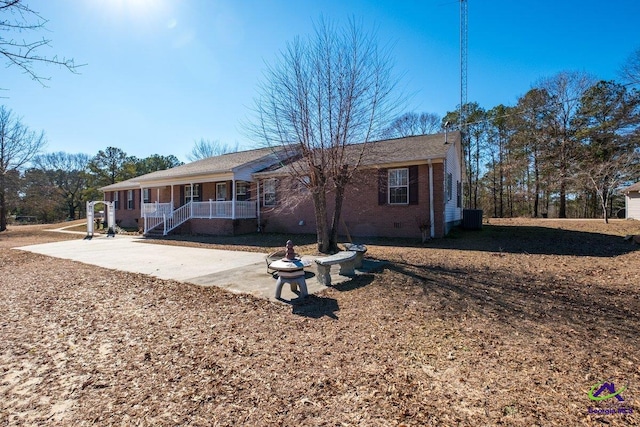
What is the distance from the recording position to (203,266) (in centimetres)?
805

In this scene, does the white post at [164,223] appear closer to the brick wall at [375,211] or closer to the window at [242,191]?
the window at [242,191]

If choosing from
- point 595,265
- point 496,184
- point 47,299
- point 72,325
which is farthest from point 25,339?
point 496,184

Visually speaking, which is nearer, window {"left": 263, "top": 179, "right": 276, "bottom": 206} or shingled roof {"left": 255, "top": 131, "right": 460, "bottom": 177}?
shingled roof {"left": 255, "top": 131, "right": 460, "bottom": 177}

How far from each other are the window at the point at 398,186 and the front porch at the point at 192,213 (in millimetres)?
7609

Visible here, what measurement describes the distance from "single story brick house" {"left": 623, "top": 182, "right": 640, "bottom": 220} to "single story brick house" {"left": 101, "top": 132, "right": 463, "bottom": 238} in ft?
41.1

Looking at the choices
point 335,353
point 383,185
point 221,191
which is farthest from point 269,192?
point 335,353

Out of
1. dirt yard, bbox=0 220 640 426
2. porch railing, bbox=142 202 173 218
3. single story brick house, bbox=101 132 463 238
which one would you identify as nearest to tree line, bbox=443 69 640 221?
single story brick house, bbox=101 132 463 238

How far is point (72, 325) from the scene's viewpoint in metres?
4.25

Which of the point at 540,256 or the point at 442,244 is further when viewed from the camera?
the point at 442,244

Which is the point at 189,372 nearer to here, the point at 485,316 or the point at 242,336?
the point at 242,336

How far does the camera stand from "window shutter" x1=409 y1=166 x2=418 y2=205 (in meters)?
12.8

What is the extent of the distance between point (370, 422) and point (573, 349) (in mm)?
Answer: 2432
